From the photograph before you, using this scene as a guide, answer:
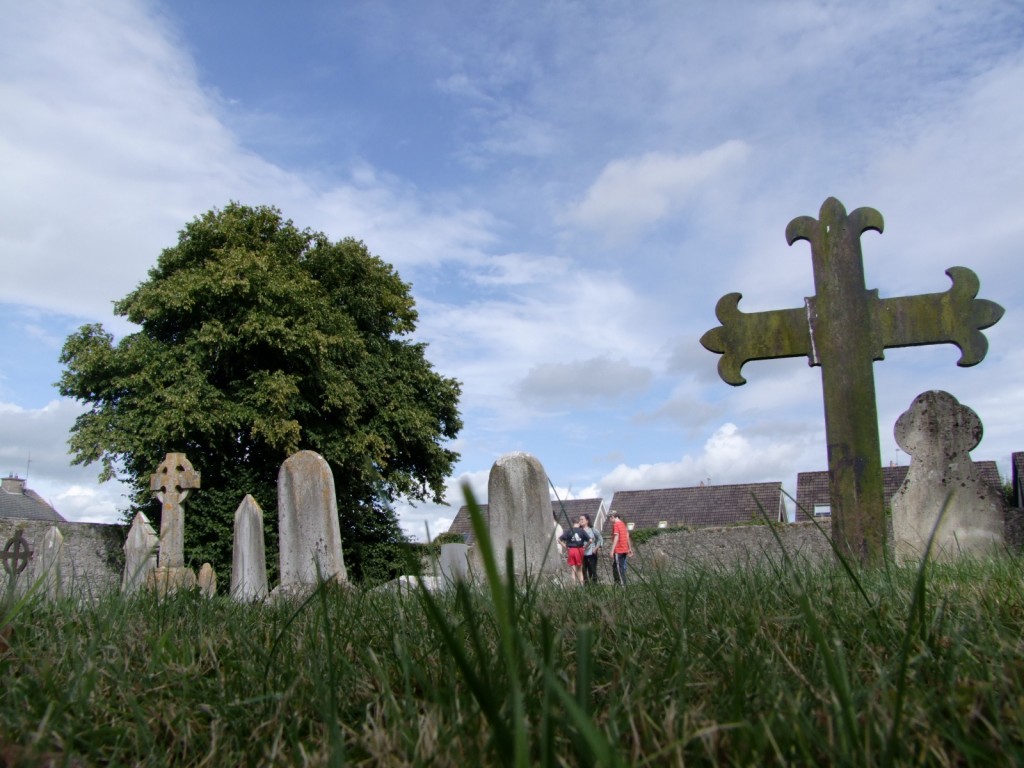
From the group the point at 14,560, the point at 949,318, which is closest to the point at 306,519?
the point at 14,560

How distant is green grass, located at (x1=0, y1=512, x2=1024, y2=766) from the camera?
1331 millimetres

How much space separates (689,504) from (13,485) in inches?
1500

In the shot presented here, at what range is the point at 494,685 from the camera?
5.09ft

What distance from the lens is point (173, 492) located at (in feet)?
54.7

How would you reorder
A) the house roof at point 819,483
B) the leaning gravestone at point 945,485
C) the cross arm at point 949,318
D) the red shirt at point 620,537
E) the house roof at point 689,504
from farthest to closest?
the house roof at point 689,504 < the house roof at point 819,483 < the red shirt at point 620,537 < the leaning gravestone at point 945,485 < the cross arm at point 949,318

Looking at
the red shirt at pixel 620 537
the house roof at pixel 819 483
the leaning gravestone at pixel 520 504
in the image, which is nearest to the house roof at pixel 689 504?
the house roof at pixel 819 483

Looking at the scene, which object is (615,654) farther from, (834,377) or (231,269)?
(231,269)

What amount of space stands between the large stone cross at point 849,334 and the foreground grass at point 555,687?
12.9 ft

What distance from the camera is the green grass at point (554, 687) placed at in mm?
1331

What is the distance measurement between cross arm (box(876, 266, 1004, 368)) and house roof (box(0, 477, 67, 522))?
48635 mm

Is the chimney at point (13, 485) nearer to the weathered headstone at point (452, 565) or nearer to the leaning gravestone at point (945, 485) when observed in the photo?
the weathered headstone at point (452, 565)

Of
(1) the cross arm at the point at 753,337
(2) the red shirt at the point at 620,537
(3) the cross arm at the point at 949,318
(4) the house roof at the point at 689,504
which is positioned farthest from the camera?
(4) the house roof at the point at 689,504

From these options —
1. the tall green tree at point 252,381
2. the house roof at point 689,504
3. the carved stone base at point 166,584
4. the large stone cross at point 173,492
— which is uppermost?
the tall green tree at point 252,381

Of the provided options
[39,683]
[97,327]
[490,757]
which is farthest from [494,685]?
[97,327]
